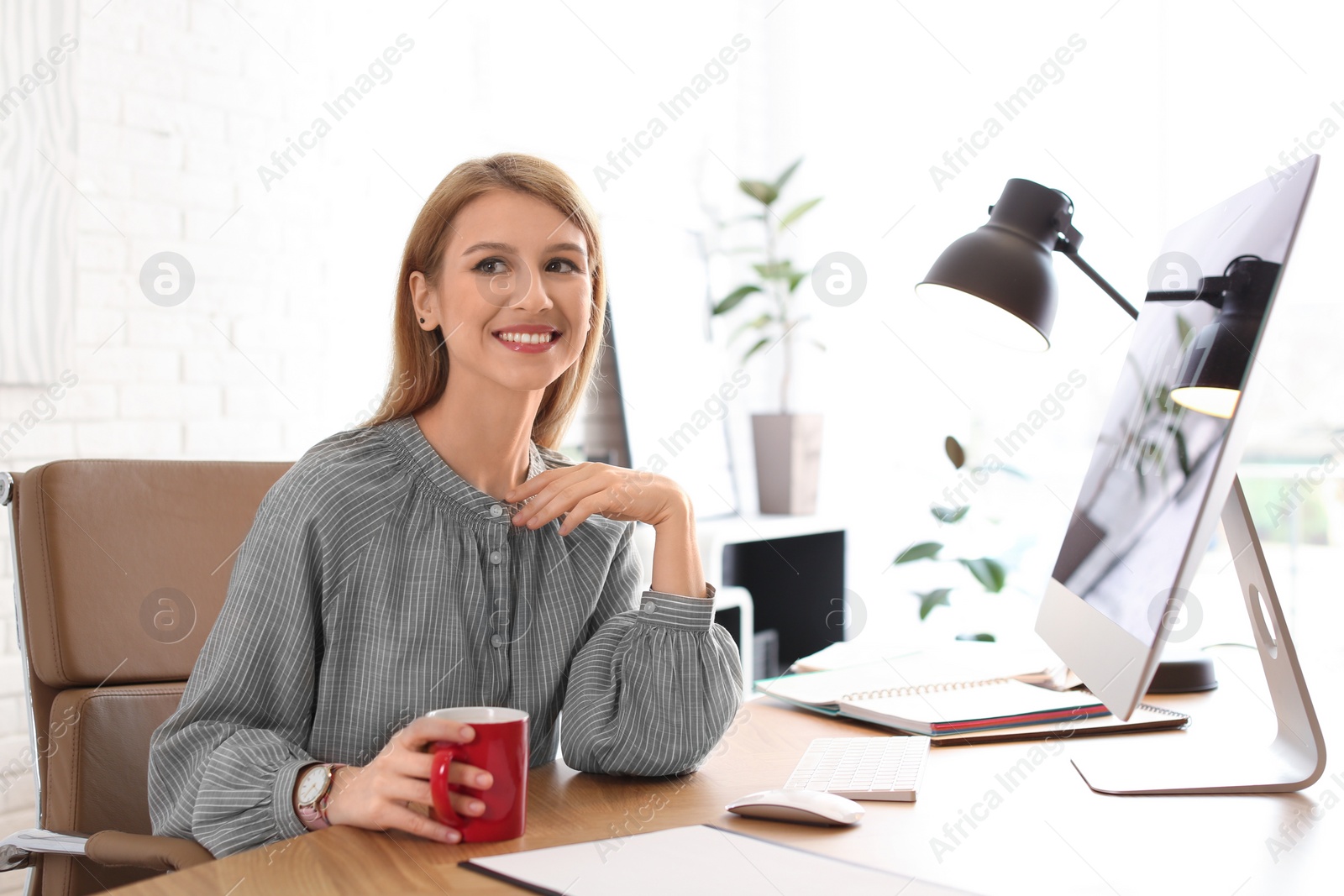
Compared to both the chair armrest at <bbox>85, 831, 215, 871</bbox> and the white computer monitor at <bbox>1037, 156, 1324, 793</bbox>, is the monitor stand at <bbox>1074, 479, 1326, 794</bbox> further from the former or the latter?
the chair armrest at <bbox>85, 831, 215, 871</bbox>

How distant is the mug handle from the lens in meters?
0.71

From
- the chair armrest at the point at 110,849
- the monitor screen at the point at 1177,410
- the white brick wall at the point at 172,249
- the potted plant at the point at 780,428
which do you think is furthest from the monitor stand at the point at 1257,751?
the potted plant at the point at 780,428

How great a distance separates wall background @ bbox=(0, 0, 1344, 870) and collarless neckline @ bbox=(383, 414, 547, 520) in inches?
45.8

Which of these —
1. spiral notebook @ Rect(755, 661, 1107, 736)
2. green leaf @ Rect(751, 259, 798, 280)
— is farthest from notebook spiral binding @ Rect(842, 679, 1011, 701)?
green leaf @ Rect(751, 259, 798, 280)

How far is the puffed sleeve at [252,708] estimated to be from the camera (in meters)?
0.85

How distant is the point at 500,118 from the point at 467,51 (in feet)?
0.62

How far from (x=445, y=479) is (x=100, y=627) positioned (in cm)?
44

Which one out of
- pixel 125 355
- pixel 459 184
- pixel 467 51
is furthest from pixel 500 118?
pixel 459 184

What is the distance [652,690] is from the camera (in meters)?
1.00

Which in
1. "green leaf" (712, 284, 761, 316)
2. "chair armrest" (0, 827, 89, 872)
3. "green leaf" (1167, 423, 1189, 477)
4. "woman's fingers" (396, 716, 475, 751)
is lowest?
"chair armrest" (0, 827, 89, 872)

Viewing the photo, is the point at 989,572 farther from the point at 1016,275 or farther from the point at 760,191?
the point at 1016,275

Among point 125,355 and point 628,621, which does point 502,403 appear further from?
point 125,355

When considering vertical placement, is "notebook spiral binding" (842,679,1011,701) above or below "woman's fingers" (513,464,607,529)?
below

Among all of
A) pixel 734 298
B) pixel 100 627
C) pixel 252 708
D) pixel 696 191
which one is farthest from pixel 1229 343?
pixel 696 191
